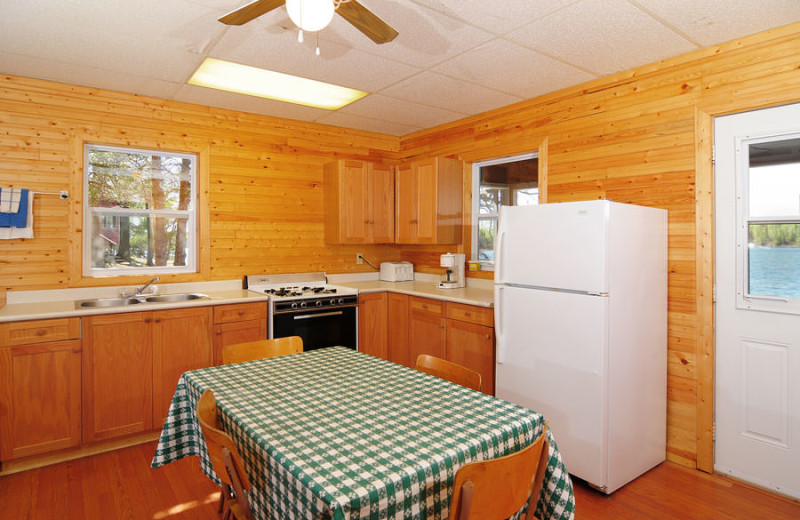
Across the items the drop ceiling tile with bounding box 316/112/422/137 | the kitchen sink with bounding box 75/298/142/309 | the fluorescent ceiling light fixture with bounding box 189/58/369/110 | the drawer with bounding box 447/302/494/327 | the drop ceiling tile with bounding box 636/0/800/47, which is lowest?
the drawer with bounding box 447/302/494/327

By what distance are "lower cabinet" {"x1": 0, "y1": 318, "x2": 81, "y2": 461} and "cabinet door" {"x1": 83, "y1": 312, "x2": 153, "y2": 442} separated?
65mm

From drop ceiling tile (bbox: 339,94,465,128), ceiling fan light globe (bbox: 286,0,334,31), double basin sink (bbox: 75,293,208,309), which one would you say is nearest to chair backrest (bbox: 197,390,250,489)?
ceiling fan light globe (bbox: 286,0,334,31)

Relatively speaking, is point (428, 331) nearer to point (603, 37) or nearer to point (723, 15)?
point (603, 37)

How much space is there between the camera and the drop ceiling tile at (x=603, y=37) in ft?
7.80

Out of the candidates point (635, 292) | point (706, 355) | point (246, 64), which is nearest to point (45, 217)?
point (246, 64)

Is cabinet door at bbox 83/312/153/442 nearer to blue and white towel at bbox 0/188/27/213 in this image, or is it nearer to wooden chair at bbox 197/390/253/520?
blue and white towel at bbox 0/188/27/213

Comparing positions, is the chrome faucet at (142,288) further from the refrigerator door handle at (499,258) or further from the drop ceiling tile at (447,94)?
the refrigerator door handle at (499,258)

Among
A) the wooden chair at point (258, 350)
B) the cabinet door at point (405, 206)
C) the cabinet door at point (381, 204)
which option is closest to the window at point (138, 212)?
the cabinet door at point (381, 204)

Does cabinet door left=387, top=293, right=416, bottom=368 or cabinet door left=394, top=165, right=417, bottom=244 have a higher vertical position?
cabinet door left=394, top=165, right=417, bottom=244

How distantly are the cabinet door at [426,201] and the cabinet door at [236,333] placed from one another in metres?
1.72

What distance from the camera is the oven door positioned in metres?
3.81

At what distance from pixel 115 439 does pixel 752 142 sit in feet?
14.5

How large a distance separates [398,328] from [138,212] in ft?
7.98

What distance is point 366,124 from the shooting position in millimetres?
4695
